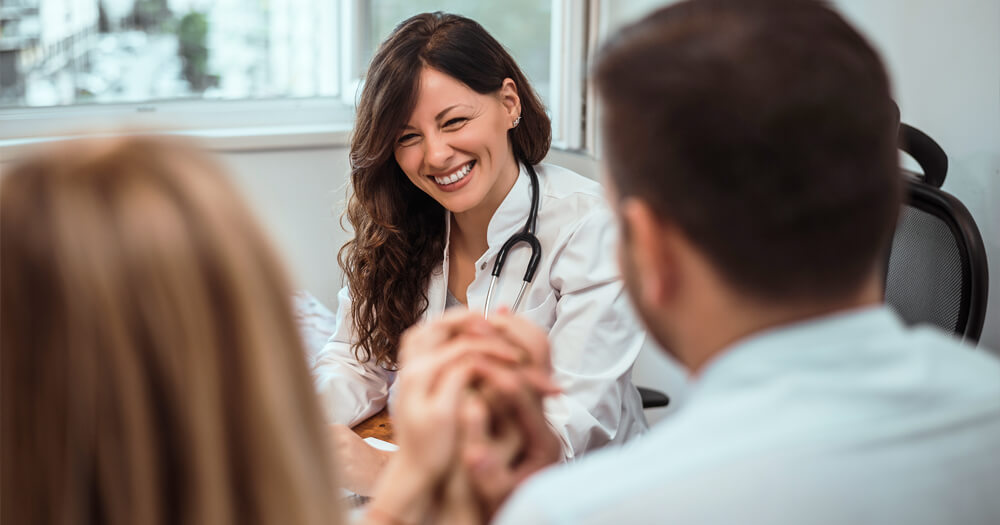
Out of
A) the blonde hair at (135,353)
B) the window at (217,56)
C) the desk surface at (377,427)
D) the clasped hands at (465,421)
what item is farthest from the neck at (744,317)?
the window at (217,56)

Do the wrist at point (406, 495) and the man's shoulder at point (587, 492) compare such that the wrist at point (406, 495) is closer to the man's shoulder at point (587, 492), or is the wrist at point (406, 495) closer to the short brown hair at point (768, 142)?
the man's shoulder at point (587, 492)

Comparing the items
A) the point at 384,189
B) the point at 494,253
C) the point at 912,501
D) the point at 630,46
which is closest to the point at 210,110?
the point at 384,189

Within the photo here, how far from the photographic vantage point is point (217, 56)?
9.86 ft

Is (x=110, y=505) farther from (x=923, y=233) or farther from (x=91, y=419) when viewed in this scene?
(x=923, y=233)

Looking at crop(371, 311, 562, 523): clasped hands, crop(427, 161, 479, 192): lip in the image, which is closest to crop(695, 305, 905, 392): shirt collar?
crop(371, 311, 562, 523): clasped hands

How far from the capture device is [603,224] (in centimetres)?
166

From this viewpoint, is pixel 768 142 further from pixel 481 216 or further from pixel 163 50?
pixel 163 50

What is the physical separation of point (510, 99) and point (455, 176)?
19cm

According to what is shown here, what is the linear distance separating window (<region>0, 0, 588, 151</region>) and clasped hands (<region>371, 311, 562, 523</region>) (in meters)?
1.73

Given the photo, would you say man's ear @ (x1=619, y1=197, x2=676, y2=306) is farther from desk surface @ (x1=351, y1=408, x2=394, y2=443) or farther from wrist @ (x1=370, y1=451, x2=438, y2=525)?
desk surface @ (x1=351, y1=408, x2=394, y2=443)

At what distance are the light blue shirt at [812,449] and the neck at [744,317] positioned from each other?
12 mm

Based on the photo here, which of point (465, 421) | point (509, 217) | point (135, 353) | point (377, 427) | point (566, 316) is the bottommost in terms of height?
point (377, 427)

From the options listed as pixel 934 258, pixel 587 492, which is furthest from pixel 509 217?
pixel 587 492

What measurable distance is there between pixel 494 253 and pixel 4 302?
1215 mm
